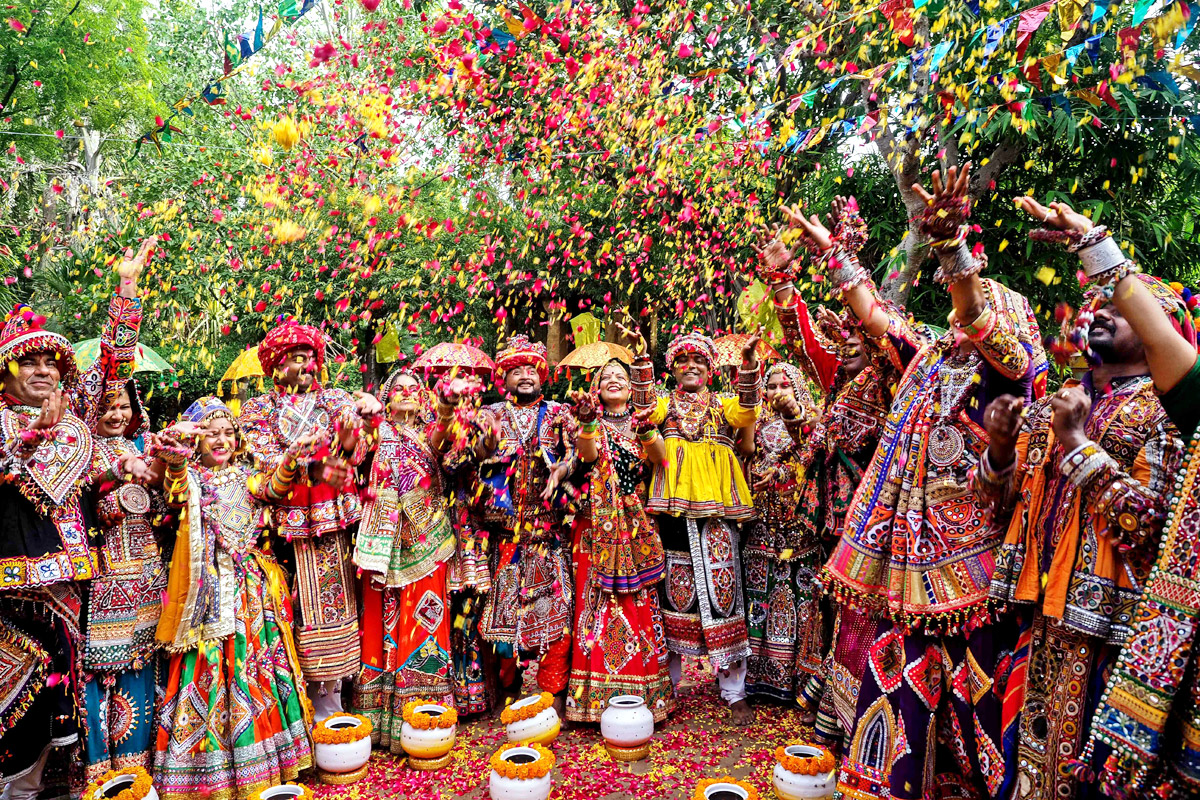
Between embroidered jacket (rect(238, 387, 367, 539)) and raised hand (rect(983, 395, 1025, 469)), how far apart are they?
2.90m

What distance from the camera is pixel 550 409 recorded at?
4.85 meters

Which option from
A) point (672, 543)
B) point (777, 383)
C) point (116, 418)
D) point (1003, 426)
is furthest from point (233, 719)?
point (1003, 426)

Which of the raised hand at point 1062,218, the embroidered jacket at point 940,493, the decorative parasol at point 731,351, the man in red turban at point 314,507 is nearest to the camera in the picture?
the raised hand at point 1062,218

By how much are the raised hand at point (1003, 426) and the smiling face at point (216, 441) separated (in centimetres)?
332

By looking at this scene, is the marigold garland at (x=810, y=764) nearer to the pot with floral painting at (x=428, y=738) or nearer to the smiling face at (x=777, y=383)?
the pot with floral painting at (x=428, y=738)

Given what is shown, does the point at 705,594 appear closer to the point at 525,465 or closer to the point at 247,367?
the point at 525,465

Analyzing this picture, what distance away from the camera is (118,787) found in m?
3.27

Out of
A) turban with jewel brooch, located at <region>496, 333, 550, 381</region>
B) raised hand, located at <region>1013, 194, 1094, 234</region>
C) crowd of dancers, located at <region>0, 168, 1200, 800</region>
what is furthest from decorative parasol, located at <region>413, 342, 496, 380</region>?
raised hand, located at <region>1013, 194, 1094, 234</region>

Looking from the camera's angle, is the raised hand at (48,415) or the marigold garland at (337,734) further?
the marigold garland at (337,734)

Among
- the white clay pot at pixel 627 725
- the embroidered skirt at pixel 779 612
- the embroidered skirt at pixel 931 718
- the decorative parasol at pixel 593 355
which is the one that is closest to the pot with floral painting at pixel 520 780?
the white clay pot at pixel 627 725

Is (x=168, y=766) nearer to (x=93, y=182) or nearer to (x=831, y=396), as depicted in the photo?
(x=831, y=396)

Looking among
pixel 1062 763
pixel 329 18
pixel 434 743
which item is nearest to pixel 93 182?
pixel 329 18

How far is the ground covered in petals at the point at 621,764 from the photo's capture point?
Answer: 3963 millimetres

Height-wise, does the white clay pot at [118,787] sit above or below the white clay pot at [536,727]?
above
